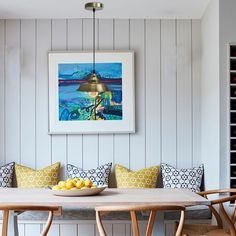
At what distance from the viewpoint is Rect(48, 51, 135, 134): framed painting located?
4902mm

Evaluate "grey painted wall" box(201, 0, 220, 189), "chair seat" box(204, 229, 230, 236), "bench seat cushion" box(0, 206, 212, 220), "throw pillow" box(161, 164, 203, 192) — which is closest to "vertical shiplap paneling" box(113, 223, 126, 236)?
"bench seat cushion" box(0, 206, 212, 220)

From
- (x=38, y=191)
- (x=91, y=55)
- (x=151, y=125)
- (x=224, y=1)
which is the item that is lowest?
(x=38, y=191)

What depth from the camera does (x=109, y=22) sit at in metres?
4.98

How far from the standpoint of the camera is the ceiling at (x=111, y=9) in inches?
175

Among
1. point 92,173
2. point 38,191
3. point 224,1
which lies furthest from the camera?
point 92,173

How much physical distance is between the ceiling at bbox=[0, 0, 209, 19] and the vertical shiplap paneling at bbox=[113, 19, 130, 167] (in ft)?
0.40

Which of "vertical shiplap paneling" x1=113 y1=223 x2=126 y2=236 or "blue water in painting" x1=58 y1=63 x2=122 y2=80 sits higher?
"blue water in painting" x1=58 y1=63 x2=122 y2=80

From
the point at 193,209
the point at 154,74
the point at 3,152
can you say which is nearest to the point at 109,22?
the point at 154,74

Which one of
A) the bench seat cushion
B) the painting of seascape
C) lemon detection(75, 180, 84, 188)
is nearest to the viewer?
lemon detection(75, 180, 84, 188)

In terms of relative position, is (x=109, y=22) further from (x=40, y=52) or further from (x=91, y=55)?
(x=40, y=52)

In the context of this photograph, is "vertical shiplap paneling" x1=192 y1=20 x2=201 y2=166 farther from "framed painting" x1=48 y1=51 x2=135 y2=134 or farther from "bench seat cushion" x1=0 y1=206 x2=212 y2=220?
"bench seat cushion" x1=0 y1=206 x2=212 y2=220

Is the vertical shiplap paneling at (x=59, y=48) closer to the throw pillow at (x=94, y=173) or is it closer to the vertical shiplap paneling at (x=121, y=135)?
the throw pillow at (x=94, y=173)

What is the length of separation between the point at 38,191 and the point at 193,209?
1.56 m

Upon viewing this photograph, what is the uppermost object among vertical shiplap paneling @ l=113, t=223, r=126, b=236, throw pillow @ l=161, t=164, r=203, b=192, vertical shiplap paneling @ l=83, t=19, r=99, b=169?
vertical shiplap paneling @ l=83, t=19, r=99, b=169
